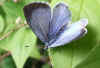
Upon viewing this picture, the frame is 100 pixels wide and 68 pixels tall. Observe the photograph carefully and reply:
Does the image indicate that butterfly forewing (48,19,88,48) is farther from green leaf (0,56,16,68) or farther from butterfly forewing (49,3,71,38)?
green leaf (0,56,16,68)

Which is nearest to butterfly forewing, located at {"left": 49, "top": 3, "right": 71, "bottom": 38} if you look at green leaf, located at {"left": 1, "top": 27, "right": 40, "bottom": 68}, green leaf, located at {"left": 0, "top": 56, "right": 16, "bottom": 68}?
green leaf, located at {"left": 1, "top": 27, "right": 40, "bottom": 68}

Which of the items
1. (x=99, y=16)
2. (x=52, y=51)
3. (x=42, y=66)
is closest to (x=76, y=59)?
(x=52, y=51)

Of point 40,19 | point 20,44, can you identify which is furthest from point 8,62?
point 40,19

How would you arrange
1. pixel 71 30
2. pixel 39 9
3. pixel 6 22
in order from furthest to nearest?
pixel 6 22 → pixel 39 9 → pixel 71 30

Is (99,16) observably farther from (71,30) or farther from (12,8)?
(12,8)

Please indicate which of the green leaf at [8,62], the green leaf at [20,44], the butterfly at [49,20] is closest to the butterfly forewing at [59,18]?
the butterfly at [49,20]

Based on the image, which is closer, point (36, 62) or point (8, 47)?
point (8, 47)

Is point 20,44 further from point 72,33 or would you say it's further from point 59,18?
point 72,33

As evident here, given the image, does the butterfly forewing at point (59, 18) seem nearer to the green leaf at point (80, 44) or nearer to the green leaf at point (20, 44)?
the green leaf at point (80, 44)
